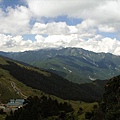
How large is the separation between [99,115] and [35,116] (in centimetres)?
5212

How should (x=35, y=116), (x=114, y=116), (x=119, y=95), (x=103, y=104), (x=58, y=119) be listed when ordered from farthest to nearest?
(x=35, y=116) < (x=58, y=119) < (x=103, y=104) < (x=119, y=95) < (x=114, y=116)

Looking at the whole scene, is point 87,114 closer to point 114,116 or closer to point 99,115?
point 99,115

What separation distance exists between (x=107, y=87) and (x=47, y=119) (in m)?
41.1

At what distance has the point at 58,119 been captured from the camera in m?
128

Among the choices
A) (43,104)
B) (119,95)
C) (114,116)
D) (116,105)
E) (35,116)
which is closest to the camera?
(114,116)

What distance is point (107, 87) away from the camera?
376 feet

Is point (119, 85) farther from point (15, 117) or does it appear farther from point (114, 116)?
point (15, 117)

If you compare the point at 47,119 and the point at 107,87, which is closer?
the point at 107,87

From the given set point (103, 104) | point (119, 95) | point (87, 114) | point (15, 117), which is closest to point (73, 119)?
point (87, 114)

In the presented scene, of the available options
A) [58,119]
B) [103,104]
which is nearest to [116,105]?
[103,104]

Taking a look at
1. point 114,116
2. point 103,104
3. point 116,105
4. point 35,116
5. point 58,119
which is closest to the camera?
point 114,116

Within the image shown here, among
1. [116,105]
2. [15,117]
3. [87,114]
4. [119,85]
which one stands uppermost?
[119,85]

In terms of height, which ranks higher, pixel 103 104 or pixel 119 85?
pixel 119 85

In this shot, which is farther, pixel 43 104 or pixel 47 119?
pixel 43 104
